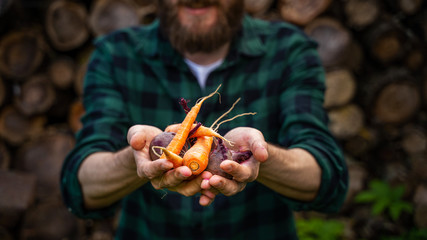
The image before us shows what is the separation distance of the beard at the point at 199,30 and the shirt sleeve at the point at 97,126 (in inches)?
18.7

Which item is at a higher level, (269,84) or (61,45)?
(269,84)

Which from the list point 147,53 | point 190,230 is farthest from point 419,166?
point 147,53

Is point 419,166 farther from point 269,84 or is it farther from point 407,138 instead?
point 269,84

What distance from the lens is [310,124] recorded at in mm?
1935

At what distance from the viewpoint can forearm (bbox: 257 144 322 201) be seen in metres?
1.46

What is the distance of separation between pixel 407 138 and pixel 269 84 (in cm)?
205

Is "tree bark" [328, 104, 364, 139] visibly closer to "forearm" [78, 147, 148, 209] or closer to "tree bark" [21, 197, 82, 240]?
"forearm" [78, 147, 148, 209]

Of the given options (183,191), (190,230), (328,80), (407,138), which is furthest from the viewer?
(407,138)

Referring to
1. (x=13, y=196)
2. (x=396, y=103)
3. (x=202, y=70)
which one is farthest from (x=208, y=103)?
(x=396, y=103)

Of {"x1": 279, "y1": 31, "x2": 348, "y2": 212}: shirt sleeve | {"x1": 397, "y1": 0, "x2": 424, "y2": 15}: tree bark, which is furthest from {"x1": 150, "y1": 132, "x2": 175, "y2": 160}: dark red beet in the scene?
{"x1": 397, "y1": 0, "x2": 424, "y2": 15}: tree bark

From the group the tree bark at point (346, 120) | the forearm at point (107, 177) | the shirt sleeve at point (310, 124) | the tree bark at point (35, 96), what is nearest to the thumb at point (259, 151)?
the forearm at point (107, 177)

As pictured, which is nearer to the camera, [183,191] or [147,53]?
[183,191]

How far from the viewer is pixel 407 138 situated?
343 centimetres

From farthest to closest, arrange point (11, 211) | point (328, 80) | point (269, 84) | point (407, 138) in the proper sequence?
point (407, 138)
point (328, 80)
point (11, 211)
point (269, 84)
